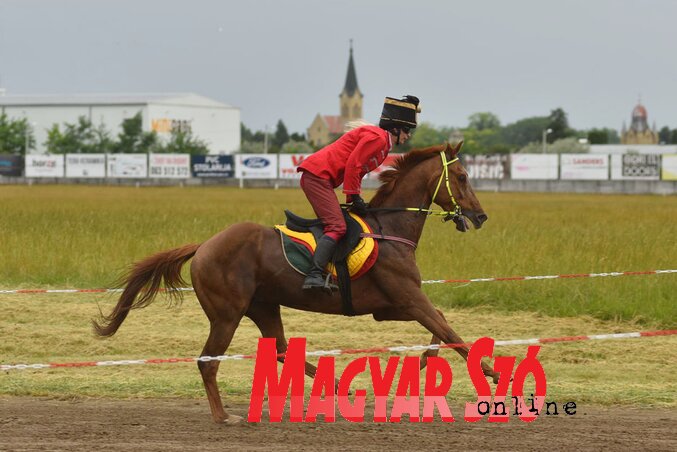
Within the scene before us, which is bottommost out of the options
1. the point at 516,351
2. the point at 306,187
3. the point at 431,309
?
the point at 516,351

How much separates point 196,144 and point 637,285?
99.5 meters

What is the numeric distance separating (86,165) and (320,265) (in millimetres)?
73662

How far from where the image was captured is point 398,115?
931 cm

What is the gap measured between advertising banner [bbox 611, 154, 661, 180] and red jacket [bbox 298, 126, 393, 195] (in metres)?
57.1

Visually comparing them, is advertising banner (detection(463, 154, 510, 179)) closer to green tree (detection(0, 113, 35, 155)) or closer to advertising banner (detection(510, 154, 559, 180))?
advertising banner (detection(510, 154, 559, 180))

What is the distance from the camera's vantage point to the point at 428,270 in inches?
742

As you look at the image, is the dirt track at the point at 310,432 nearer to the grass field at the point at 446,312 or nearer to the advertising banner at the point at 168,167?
the grass field at the point at 446,312

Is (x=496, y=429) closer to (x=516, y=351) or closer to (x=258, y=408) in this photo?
(x=258, y=408)

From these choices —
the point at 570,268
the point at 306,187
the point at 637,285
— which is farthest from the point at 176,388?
the point at 570,268

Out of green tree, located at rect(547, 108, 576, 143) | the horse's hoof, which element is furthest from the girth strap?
green tree, located at rect(547, 108, 576, 143)

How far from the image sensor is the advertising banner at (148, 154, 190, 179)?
7788 cm

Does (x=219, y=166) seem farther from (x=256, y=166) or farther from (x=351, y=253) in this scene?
(x=351, y=253)

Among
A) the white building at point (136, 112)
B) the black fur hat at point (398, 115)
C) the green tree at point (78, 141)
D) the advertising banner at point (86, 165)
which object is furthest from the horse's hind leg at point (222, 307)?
the white building at point (136, 112)

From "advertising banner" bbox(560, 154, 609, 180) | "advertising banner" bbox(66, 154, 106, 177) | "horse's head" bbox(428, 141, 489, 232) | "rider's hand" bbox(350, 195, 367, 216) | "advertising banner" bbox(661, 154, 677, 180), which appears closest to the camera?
"rider's hand" bbox(350, 195, 367, 216)
